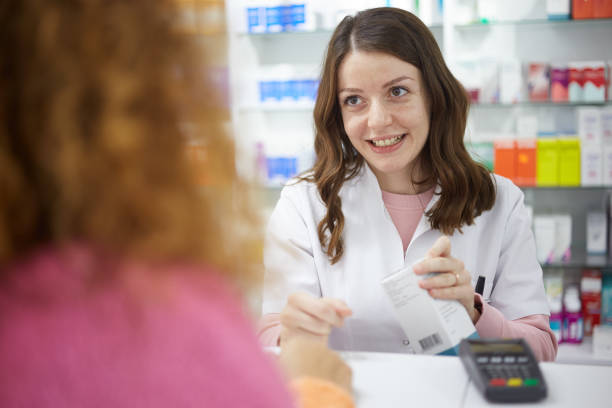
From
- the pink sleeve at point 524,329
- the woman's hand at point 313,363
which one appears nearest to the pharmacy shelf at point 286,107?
the pink sleeve at point 524,329

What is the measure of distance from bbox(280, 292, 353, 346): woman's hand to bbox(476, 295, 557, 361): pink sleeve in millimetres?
398

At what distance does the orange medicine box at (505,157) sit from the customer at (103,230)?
276cm

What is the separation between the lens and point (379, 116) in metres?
1.58

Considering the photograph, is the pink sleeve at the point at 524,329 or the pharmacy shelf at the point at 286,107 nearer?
the pink sleeve at the point at 524,329

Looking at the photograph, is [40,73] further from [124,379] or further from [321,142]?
[321,142]

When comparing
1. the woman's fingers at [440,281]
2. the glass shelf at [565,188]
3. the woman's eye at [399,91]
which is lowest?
the glass shelf at [565,188]

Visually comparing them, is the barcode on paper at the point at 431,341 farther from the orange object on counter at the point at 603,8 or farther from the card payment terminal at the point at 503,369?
the orange object on counter at the point at 603,8

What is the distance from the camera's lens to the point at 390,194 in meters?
1.74

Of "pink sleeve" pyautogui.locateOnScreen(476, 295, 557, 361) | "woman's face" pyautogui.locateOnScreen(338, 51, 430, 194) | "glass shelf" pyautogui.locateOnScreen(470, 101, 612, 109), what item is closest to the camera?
"pink sleeve" pyautogui.locateOnScreen(476, 295, 557, 361)

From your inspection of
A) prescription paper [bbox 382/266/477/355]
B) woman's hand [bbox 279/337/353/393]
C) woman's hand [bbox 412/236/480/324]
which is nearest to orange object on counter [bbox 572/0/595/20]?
woman's hand [bbox 412/236/480/324]

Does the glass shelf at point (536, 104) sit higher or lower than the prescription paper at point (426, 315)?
higher

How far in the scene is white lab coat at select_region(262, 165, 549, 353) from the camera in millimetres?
1572

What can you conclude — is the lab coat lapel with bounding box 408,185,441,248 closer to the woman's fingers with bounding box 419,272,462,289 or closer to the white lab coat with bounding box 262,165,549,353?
the white lab coat with bounding box 262,165,549,353

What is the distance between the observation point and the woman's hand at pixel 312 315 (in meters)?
1.17
